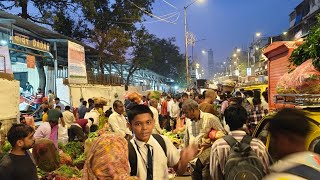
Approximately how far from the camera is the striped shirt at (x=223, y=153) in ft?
12.3

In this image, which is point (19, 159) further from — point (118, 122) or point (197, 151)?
point (118, 122)

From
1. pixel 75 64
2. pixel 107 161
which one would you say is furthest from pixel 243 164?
pixel 75 64

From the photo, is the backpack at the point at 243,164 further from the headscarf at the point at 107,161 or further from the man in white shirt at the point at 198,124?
the man in white shirt at the point at 198,124

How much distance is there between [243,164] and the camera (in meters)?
3.49

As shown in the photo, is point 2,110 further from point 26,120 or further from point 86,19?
point 86,19

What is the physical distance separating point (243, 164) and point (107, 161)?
4.80ft

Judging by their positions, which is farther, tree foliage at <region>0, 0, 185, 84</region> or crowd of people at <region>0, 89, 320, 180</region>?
tree foliage at <region>0, 0, 185, 84</region>

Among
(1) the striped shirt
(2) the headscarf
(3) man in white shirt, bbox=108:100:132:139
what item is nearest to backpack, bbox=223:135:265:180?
(1) the striped shirt

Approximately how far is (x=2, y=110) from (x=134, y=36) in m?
26.4

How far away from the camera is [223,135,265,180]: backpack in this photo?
3.42 m

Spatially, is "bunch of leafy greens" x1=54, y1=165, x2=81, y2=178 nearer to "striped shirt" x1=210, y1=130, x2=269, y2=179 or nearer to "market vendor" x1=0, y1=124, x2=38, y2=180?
"market vendor" x1=0, y1=124, x2=38, y2=180

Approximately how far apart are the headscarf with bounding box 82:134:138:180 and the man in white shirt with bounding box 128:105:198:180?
0.59 meters

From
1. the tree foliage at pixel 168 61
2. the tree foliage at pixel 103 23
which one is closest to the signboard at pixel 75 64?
the tree foliage at pixel 103 23

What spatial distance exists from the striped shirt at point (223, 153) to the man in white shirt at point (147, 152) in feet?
1.67
